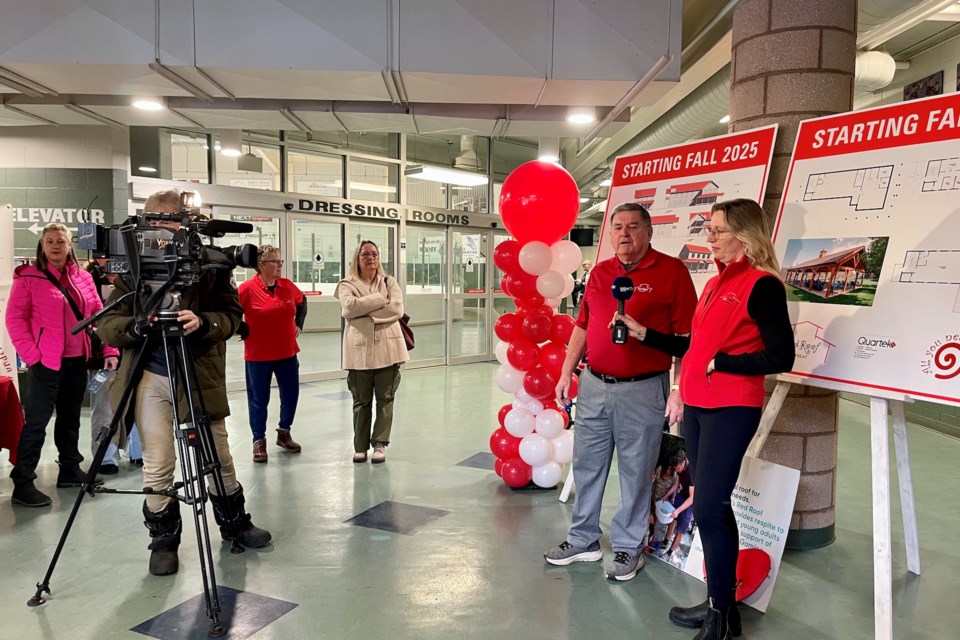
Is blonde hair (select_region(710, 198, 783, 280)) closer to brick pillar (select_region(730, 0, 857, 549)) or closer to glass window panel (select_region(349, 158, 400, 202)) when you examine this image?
brick pillar (select_region(730, 0, 857, 549))

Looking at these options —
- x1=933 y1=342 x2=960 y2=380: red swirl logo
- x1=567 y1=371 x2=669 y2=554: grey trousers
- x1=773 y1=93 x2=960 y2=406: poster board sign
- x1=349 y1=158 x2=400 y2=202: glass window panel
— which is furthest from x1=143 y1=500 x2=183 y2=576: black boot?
x1=349 y1=158 x2=400 y2=202: glass window panel

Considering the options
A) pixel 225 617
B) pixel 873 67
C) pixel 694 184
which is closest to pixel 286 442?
pixel 225 617

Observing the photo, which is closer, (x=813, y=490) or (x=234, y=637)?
(x=234, y=637)

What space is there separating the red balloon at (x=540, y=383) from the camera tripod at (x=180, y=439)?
1.83 metres

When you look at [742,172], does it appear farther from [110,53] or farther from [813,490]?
[110,53]

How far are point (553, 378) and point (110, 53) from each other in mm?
3303

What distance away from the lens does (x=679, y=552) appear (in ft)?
9.72

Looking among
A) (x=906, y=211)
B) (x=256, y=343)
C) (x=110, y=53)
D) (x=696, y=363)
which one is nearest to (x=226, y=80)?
(x=110, y=53)

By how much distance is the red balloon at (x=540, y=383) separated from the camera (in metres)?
3.85

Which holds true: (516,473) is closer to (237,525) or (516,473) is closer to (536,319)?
(536,319)

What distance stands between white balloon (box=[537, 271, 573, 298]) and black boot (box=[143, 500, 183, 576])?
2248mm

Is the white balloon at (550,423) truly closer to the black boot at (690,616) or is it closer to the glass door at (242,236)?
the black boot at (690,616)

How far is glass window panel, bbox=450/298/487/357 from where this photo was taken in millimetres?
9625

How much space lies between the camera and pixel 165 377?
9.16 ft
